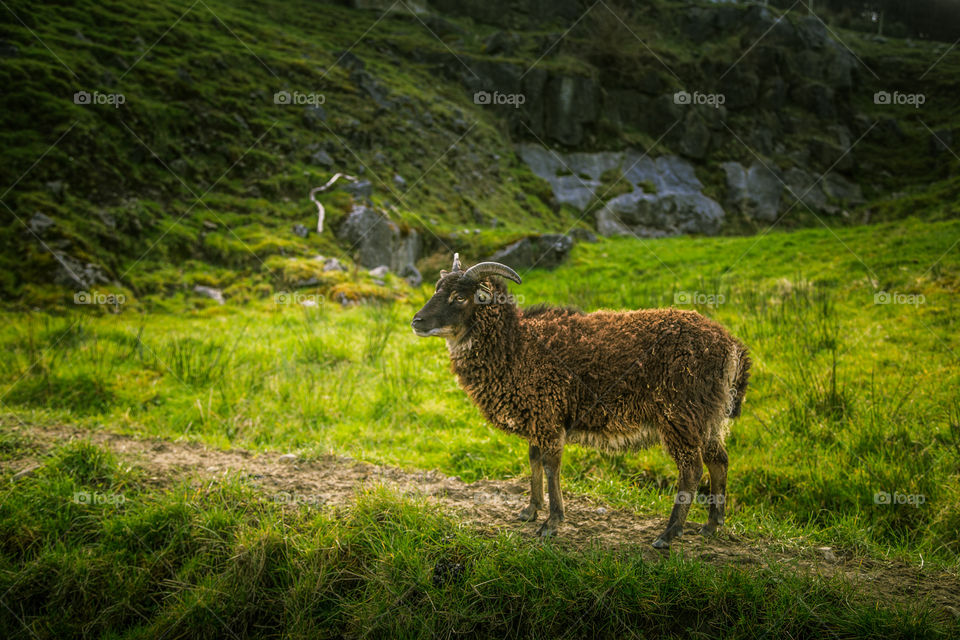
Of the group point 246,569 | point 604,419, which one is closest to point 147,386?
point 246,569

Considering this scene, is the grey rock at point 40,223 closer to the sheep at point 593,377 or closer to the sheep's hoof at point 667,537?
the sheep at point 593,377

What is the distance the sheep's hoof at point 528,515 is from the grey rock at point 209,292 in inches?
511

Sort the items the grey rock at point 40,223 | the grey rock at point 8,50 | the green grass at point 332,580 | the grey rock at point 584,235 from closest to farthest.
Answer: the green grass at point 332,580
the grey rock at point 40,223
the grey rock at point 8,50
the grey rock at point 584,235

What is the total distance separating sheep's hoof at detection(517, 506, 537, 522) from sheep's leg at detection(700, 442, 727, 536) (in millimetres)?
1661

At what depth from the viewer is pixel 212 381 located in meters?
10.0

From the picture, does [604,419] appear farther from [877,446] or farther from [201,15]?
[201,15]

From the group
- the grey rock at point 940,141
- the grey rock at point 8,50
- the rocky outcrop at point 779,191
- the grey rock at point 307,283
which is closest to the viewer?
the grey rock at point 307,283

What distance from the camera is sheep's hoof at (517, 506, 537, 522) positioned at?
5.69m

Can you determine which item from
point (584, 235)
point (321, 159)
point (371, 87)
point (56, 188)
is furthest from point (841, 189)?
point (56, 188)

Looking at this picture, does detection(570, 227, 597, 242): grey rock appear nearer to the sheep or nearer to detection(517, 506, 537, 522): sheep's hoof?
the sheep

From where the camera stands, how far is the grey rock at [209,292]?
622 inches

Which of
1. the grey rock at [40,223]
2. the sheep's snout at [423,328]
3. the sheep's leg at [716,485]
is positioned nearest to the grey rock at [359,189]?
the grey rock at [40,223]

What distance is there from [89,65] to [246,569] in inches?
890

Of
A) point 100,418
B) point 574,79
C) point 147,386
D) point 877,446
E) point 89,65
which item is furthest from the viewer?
point 574,79
